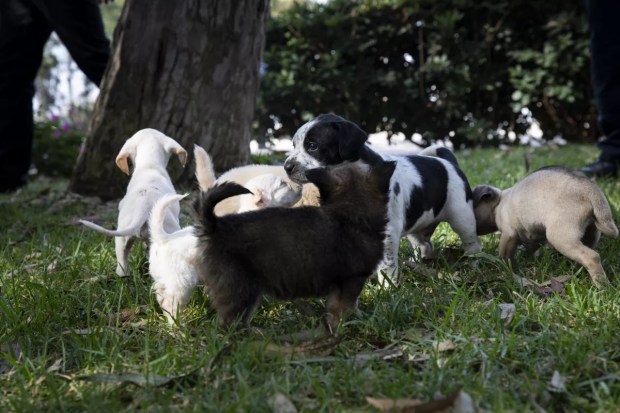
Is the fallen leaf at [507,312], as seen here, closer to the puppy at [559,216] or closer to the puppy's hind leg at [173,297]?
the puppy at [559,216]

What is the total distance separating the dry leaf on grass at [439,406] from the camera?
221 centimetres

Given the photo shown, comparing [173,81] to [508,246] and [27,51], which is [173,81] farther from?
[508,246]

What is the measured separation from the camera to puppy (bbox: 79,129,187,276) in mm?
3994

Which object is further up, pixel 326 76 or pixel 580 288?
pixel 326 76

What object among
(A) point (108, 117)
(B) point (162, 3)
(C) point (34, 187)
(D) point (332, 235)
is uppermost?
(B) point (162, 3)

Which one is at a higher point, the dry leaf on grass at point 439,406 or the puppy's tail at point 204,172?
the puppy's tail at point 204,172

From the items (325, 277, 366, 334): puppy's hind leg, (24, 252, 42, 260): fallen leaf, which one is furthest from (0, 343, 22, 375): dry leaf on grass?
(24, 252, 42, 260): fallen leaf

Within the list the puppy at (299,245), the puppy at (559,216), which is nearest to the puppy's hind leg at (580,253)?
the puppy at (559,216)

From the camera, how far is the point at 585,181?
12.3 ft

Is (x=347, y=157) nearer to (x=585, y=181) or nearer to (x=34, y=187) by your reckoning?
(x=585, y=181)

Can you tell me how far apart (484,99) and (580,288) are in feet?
30.0

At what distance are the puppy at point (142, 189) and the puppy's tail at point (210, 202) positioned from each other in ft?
2.35

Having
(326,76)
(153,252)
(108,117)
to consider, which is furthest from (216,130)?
(326,76)

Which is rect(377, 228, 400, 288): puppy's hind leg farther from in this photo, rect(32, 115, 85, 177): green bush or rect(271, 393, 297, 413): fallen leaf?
rect(32, 115, 85, 177): green bush
